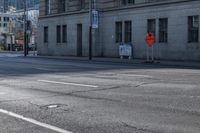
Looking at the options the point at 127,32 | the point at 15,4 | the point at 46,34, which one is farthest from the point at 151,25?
the point at 15,4

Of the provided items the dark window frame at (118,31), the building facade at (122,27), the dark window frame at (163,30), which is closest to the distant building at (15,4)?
the building facade at (122,27)

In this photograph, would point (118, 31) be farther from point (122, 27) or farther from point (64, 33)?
point (64, 33)

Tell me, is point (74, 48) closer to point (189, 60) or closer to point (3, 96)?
point (189, 60)

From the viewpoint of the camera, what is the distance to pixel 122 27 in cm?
4538

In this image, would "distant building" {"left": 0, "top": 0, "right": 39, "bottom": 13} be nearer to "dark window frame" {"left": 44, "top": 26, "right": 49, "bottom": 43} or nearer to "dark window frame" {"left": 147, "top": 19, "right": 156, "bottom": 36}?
"dark window frame" {"left": 44, "top": 26, "right": 49, "bottom": 43}

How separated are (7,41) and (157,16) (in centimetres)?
6794

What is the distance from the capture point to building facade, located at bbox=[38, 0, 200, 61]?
37938mm

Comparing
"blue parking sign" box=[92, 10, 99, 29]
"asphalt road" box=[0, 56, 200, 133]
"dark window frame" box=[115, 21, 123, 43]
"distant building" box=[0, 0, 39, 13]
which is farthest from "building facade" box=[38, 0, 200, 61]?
"distant building" box=[0, 0, 39, 13]

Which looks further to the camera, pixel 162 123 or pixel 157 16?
pixel 157 16

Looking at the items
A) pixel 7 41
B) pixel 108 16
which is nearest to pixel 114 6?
pixel 108 16

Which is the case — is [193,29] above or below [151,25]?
below

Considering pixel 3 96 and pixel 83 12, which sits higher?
pixel 83 12

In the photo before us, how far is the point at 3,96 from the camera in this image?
1377cm

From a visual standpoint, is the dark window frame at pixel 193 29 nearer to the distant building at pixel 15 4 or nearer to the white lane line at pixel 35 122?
the white lane line at pixel 35 122
